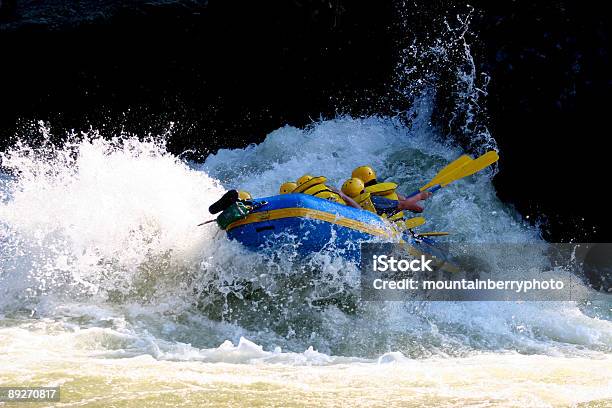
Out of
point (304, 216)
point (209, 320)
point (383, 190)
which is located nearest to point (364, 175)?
point (383, 190)

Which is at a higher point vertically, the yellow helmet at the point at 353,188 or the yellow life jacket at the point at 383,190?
the yellow life jacket at the point at 383,190

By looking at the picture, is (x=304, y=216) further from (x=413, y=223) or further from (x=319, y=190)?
(x=413, y=223)

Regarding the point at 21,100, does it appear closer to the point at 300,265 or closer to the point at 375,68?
the point at 375,68

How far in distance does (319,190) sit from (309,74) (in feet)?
15.2

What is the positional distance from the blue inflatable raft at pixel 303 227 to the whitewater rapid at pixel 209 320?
0.35 ft

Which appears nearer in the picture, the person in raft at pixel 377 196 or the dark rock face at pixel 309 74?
the person in raft at pixel 377 196

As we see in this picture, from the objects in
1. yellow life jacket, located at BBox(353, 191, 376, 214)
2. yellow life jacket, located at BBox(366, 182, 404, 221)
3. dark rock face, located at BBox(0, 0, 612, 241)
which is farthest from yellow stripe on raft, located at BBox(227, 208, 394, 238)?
dark rock face, located at BBox(0, 0, 612, 241)

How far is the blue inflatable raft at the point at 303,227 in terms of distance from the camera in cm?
602

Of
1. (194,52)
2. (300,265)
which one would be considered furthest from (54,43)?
(300,265)

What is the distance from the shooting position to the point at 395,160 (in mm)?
9781

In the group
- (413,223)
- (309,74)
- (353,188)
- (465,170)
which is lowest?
(413,223)

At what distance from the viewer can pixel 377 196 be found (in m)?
7.25

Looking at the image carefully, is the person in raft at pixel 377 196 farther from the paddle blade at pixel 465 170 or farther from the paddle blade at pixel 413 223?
the paddle blade at pixel 465 170

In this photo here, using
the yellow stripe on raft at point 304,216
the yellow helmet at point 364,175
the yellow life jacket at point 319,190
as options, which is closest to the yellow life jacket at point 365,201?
the yellow life jacket at point 319,190
